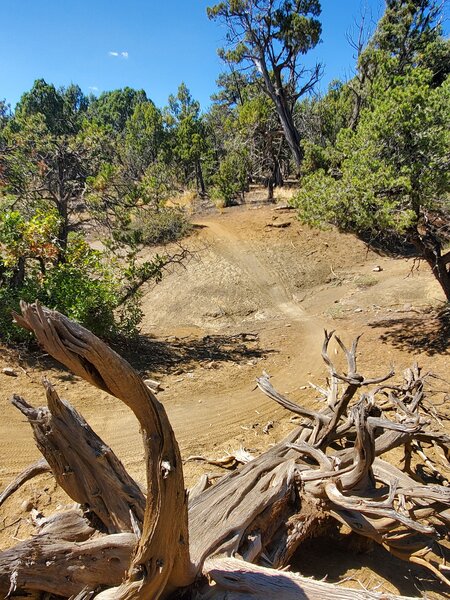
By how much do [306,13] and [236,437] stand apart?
2138 cm

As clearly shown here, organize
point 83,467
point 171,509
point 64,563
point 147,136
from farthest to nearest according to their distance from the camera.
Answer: point 147,136 → point 83,467 → point 64,563 → point 171,509

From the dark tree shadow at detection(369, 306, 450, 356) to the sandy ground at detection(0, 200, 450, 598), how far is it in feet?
0.14

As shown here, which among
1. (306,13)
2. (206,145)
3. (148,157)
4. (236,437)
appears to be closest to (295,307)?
(236,437)

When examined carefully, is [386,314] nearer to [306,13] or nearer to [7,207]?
[7,207]

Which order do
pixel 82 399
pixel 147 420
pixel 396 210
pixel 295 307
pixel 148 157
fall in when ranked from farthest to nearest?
pixel 148 157, pixel 295 307, pixel 396 210, pixel 82 399, pixel 147 420

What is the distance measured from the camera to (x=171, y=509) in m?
2.12

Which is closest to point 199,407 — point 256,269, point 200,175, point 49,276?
point 49,276

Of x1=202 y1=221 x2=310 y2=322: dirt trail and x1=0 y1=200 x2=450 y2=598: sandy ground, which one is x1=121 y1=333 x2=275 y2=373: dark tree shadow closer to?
x1=0 y1=200 x2=450 y2=598: sandy ground

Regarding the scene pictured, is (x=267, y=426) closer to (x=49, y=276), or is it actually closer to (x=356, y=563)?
(x=356, y=563)

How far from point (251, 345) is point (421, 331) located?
4125 mm

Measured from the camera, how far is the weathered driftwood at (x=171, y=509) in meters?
1.86

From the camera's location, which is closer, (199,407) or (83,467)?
(83,467)

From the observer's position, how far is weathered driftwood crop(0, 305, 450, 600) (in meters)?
1.86

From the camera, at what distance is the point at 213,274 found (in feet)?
56.5
